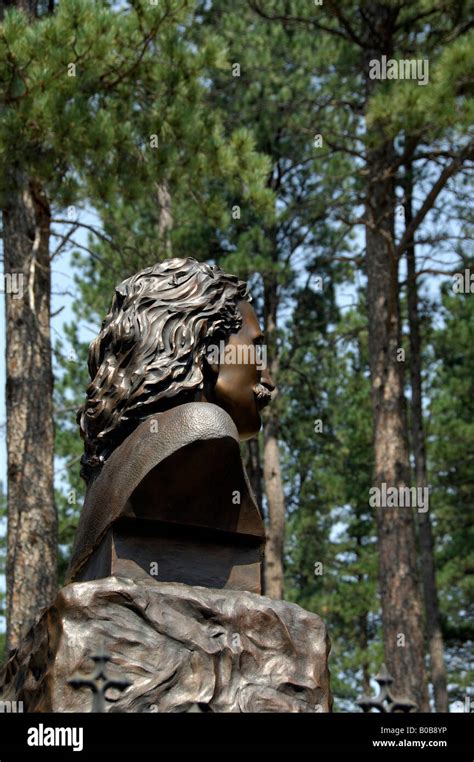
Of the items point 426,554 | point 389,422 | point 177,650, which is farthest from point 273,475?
point 177,650

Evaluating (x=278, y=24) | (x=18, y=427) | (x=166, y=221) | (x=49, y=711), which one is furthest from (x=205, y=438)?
(x=278, y=24)

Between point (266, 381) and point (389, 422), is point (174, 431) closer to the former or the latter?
point (266, 381)

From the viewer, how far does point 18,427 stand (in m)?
8.78

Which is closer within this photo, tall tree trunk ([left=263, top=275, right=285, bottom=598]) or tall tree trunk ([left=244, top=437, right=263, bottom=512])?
tall tree trunk ([left=263, top=275, right=285, bottom=598])

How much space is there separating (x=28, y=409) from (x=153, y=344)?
4753 mm

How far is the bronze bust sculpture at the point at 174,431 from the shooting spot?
13.1 ft

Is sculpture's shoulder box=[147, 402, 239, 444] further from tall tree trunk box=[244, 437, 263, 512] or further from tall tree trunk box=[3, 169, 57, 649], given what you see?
tall tree trunk box=[244, 437, 263, 512]

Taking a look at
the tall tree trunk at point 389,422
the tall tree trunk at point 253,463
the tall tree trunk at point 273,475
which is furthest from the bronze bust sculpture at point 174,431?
the tall tree trunk at point 253,463

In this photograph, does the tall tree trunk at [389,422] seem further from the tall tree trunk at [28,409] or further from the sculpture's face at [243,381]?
the sculpture's face at [243,381]

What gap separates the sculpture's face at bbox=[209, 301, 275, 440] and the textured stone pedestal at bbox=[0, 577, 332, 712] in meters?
0.72

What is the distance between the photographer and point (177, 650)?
3.74 m

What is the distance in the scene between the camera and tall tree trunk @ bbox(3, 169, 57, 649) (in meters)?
8.34

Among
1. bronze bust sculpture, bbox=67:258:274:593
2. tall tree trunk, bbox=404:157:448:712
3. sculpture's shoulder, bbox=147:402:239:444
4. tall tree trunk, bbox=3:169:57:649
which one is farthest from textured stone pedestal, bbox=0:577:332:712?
tall tree trunk, bbox=404:157:448:712

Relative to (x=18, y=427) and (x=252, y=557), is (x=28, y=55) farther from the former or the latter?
(x=252, y=557)
